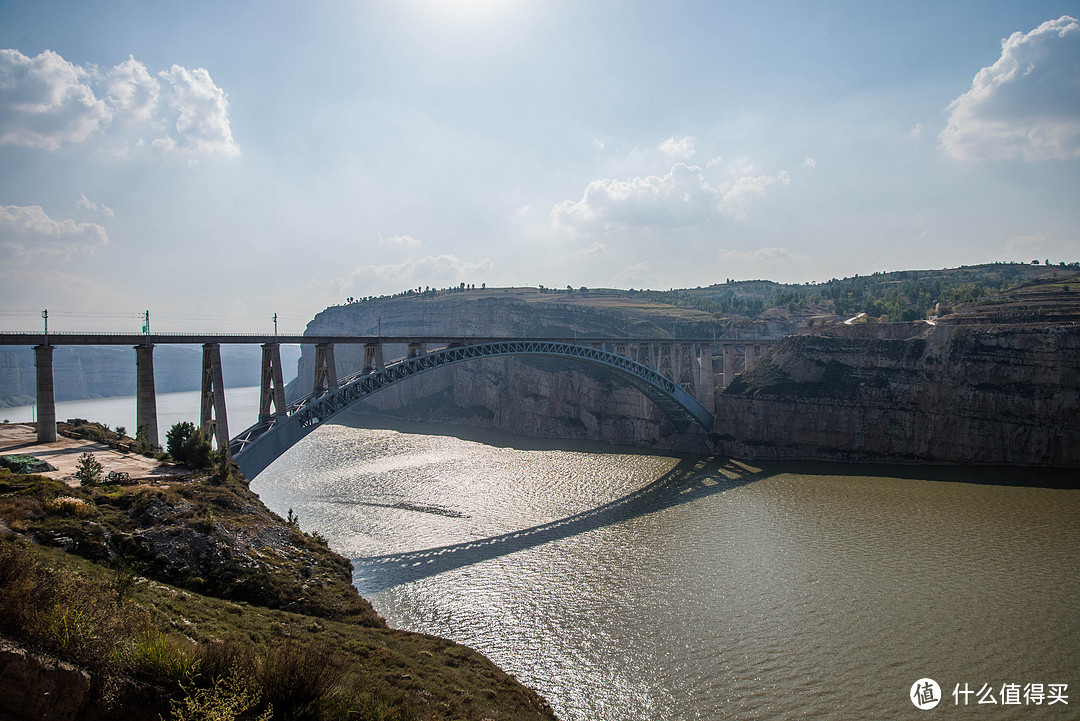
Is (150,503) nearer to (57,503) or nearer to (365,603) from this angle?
(57,503)

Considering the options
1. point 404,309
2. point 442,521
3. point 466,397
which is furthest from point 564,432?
point 404,309

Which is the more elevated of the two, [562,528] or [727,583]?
[562,528]

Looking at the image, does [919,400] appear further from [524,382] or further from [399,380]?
[524,382]

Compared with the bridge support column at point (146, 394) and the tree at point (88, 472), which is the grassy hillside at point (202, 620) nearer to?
the tree at point (88, 472)

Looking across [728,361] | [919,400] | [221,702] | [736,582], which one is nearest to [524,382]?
[728,361]

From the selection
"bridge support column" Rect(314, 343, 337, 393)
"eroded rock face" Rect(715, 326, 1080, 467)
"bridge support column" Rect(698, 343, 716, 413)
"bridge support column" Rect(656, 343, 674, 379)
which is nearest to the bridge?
"bridge support column" Rect(314, 343, 337, 393)

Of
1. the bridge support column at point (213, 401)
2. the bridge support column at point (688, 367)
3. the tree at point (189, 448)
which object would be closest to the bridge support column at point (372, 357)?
the bridge support column at point (213, 401)

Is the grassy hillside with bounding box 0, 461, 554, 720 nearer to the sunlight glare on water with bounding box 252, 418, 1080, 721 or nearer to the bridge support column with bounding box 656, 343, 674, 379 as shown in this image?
the sunlight glare on water with bounding box 252, 418, 1080, 721
